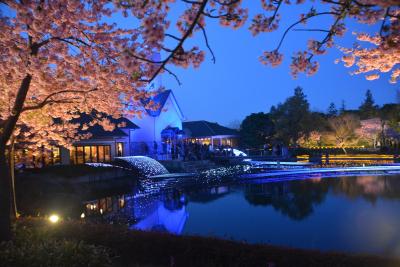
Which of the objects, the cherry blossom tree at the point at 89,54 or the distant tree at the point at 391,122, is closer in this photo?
the cherry blossom tree at the point at 89,54

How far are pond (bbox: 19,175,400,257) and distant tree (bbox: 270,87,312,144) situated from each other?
2298 cm

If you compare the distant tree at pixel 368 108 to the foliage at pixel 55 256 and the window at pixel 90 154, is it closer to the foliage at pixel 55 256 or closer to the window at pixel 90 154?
the window at pixel 90 154

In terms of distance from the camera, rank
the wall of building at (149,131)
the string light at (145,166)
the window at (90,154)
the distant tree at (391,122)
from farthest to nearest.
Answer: the distant tree at (391,122) → the wall of building at (149,131) → the window at (90,154) → the string light at (145,166)

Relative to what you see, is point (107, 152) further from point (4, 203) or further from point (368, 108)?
point (368, 108)

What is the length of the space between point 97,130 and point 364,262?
2673cm

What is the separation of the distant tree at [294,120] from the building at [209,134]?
1145 cm

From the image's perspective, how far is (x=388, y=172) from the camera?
1095 inches

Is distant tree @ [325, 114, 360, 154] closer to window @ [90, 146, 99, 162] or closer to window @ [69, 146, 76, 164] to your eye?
window @ [90, 146, 99, 162]

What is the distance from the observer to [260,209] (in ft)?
51.0

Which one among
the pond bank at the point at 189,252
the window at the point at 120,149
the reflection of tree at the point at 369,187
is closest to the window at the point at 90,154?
the window at the point at 120,149

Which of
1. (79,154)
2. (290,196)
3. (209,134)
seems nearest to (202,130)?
(209,134)

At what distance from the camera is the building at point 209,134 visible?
5572cm

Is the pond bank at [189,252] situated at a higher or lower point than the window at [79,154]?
lower

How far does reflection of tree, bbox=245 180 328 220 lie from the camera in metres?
15.1
